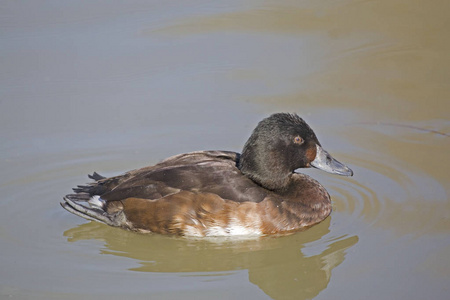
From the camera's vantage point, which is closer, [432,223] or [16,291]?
[16,291]

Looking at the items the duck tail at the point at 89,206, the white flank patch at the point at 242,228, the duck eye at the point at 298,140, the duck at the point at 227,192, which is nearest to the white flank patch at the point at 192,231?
the duck at the point at 227,192

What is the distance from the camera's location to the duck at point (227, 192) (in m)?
6.71

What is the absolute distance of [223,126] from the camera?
28.5ft

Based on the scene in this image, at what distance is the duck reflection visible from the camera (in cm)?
603

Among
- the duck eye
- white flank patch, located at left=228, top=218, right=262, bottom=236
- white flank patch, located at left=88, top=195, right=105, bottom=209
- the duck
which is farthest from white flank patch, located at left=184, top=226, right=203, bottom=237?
the duck eye

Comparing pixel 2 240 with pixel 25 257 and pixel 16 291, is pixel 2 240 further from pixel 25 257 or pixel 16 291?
pixel 16 291

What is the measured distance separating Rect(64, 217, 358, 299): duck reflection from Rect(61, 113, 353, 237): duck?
10 cm

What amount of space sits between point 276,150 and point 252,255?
1.13 m

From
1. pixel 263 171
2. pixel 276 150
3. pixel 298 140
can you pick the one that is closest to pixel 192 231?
pixel 263 171

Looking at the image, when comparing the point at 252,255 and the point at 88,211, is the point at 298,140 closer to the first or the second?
the point at 252,255

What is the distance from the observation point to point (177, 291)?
584cm

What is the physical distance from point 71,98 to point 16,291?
3.89 meters

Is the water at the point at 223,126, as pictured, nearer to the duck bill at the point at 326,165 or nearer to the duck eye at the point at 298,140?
the duck bill at the point at 326,165

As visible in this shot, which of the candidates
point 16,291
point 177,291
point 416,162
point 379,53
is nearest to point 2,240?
point 16,291
